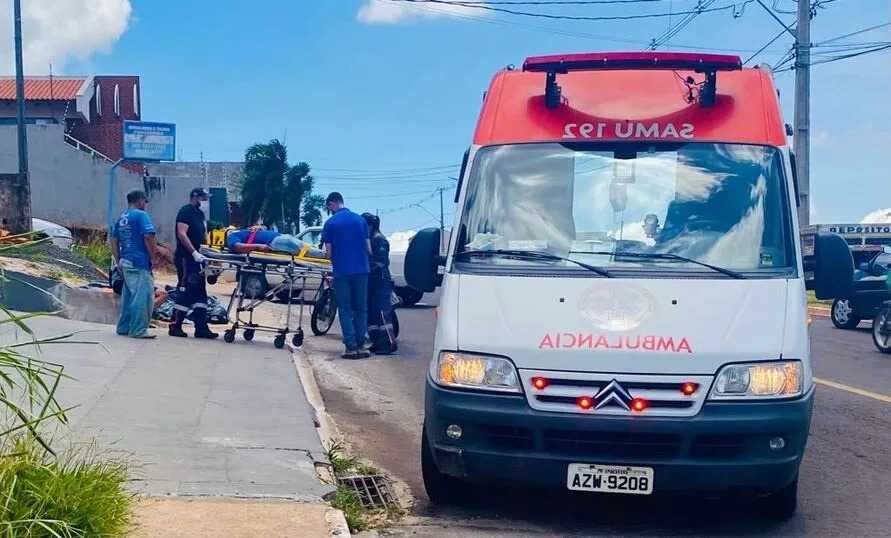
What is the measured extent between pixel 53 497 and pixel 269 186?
53.1 m

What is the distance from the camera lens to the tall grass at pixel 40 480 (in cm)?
404

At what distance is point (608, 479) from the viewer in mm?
5203

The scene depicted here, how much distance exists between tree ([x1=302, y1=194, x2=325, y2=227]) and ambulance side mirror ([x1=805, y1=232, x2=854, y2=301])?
53907mm

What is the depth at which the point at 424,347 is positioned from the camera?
14.1 m

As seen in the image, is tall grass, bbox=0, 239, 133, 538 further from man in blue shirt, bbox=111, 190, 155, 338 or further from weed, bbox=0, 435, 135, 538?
man in blue shirt, bbox=111, 190, 155, 338

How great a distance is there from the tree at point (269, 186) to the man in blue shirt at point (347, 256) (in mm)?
44910

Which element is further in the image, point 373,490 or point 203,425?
point 203,425

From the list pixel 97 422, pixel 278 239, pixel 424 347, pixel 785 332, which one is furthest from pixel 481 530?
pixel 278 239

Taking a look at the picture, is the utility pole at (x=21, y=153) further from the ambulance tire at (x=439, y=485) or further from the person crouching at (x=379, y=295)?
the ambulance tire at (x=439, y=485)

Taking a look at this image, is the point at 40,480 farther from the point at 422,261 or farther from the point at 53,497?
the point at 422,261

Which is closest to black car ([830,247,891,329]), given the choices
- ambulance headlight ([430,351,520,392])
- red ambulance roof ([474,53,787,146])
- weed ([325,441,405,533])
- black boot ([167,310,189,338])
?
black boot ([167,310,189,338])

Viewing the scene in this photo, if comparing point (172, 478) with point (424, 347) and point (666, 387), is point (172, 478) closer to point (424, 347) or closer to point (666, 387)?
point (666, 387)

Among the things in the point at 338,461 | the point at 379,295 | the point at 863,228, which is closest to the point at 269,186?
the point at 863,228

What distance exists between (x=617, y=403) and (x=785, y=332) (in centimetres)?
99
